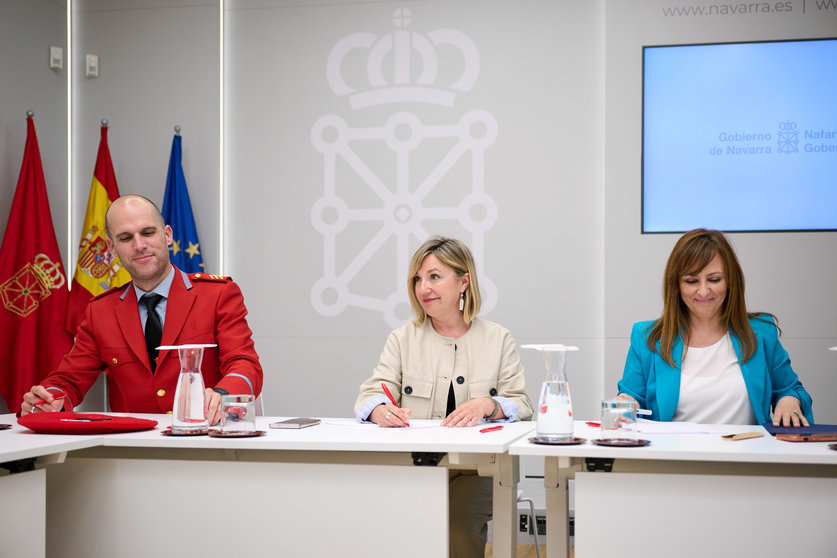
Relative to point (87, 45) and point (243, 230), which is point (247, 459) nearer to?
point (243, 230)

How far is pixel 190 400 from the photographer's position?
2.27 m

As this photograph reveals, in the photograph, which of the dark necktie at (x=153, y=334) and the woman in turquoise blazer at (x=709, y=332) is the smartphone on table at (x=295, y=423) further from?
the woman in turquoise blazer at (x=709, y=332)

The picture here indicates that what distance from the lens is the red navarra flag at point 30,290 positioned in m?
4.23

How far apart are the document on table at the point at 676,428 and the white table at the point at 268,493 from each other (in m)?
0.40

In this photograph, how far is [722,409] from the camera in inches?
107

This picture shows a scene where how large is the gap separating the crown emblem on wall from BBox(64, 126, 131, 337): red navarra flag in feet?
4.73

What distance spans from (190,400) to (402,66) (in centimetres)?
290

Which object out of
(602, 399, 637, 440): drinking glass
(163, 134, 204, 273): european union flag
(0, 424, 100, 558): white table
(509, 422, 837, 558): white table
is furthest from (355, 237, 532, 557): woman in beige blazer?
(163, 134, 204, 273): european union flag

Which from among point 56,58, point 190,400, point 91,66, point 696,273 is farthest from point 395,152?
point 190,400

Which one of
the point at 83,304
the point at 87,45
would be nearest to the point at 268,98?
the point at 87,45

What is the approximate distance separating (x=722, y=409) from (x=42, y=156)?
3953mm

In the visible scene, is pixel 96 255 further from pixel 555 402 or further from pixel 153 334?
pixel 555 402

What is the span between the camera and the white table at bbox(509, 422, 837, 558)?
1849mm

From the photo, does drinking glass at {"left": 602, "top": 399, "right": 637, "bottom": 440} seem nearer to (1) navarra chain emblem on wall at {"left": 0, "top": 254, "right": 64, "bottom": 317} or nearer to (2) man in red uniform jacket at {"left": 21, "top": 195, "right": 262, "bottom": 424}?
(2) man in red uniform jacket at {"left": 21, "top": 195, "right": 262, "bottom": 424}
